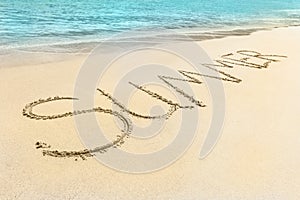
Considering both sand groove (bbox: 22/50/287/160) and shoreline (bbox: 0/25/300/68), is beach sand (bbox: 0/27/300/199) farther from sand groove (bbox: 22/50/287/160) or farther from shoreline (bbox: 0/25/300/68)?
shoreline (bbox: 0/25/300/68)

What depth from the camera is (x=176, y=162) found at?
317 cm

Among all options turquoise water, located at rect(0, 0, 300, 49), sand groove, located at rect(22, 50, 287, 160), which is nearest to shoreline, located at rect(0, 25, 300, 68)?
turquoise water, located at rect(0, 0, 300, 49)

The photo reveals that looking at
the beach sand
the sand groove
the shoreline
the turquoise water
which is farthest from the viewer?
the turquoise water

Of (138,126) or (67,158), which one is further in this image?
(138,126)

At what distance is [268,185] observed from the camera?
2891 mm

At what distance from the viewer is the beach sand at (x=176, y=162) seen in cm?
274

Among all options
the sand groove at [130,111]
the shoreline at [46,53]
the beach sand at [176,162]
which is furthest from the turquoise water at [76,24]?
the beach sand at [176,162]

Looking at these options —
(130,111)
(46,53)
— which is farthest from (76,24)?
(130,111)

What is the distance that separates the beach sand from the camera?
274 cm

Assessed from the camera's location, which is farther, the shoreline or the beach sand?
the shoreline

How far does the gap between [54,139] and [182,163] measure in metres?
1.14

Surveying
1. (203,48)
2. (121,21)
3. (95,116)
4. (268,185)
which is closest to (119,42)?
(203,48)

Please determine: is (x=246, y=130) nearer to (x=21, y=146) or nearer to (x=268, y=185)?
(x=268, y=185)

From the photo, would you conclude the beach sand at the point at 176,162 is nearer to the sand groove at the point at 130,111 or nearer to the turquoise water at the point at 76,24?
the sand groove at the point at 130,111
